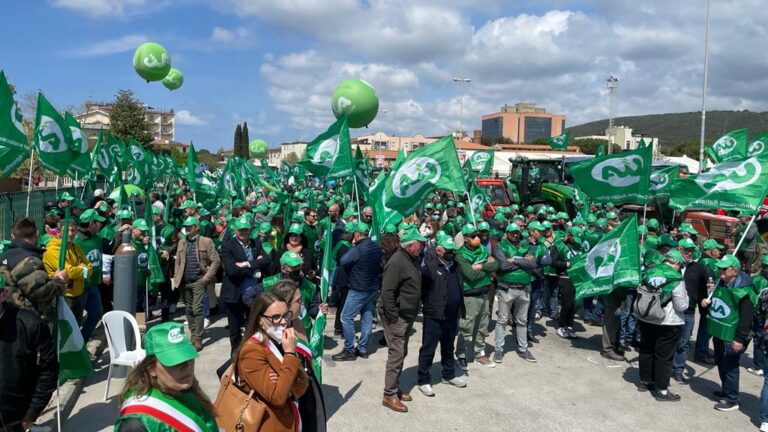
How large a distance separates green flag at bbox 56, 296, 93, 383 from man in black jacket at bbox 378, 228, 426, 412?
9.15 feet

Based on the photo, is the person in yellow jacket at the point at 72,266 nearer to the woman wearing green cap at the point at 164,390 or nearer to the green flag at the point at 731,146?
A: the woman wearing green cap at the point at 164,390

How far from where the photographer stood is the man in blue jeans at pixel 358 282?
7.22m

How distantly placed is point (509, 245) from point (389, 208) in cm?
184

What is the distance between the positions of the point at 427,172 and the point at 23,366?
18.3 feet

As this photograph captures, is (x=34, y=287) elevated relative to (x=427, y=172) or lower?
lower

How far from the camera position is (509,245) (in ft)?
25.1

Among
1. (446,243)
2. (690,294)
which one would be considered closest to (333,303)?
(446,243)

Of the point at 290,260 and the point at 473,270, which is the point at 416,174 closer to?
the point at 473,270

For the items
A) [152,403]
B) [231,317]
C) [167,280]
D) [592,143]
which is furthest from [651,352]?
[592,143]

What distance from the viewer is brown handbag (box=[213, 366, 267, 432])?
292 centimetres

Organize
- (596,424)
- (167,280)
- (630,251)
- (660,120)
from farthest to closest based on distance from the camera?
(660,120) → (167,280) → (630,251) → (596,424)

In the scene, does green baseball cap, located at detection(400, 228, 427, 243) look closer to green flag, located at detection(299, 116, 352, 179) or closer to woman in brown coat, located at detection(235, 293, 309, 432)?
woman in brown coat, located at detection(235, 293, 309, 432)

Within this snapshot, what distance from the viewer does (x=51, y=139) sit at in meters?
9.74

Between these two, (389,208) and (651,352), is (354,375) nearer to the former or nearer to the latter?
(389,208)
